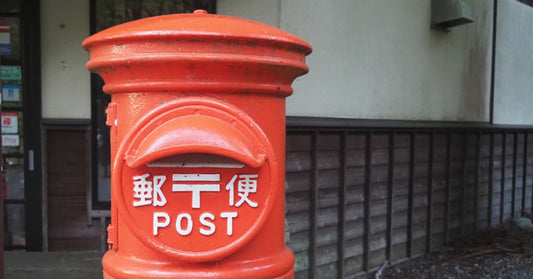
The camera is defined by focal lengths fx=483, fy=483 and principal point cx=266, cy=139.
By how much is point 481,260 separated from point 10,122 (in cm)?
509

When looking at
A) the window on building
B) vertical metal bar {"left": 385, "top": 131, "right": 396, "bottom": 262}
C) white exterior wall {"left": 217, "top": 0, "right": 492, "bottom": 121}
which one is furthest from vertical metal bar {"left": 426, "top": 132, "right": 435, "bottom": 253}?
the window on building

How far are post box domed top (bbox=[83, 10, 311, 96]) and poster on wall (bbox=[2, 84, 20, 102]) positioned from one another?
342 centimetres

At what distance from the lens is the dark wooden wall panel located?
4.64m

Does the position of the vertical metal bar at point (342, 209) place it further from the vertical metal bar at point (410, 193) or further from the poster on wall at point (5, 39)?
the poster on wall at point (5, 39)

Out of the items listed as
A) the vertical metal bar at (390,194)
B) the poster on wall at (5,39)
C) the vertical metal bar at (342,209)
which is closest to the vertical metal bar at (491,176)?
the vertical metal bar at (390,194)

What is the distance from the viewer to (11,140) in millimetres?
4645

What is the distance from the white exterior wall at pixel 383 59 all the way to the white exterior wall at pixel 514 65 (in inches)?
16.3

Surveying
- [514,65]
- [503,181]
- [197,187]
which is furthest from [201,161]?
[514,65]

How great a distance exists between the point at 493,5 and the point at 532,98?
195cm

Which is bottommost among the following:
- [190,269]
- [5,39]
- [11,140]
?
[190,269]

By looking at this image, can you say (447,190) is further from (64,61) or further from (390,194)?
(64,61)

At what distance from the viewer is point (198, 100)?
155 centimetres

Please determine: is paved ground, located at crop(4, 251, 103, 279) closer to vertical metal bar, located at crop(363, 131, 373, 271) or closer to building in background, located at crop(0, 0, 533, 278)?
building in background, located at crop(0, 0, 533, 278)

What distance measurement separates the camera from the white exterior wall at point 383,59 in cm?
434
